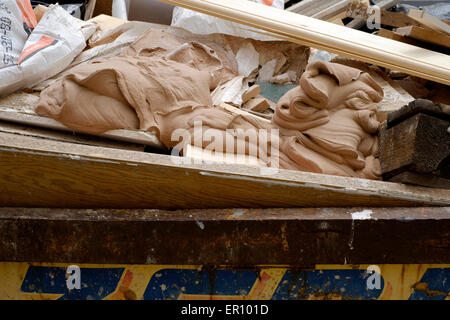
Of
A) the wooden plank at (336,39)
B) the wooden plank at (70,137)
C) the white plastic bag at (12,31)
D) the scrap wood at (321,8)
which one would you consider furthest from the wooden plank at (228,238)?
the scrap wood at (321,8)

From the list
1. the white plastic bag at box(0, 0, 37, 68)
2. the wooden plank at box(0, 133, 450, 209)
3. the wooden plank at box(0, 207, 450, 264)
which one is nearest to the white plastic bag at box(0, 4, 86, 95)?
the white plastic bag at box(0, 0, 37, 68)

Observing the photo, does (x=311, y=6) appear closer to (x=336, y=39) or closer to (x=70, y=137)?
(x=336, y=39)

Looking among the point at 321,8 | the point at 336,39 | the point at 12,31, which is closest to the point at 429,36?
the point at 336,39

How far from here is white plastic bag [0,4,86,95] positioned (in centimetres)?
223

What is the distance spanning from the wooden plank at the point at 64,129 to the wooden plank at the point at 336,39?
81cm

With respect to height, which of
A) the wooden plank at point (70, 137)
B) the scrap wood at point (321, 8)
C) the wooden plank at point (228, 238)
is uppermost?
the scrap wood at point (321, 8)

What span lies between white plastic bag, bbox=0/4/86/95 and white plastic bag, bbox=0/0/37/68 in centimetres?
6

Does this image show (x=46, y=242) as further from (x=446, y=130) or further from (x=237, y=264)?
(x=446, y=130)

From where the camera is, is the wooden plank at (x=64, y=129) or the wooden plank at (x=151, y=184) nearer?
the wooden plank at (x=151, y=184)

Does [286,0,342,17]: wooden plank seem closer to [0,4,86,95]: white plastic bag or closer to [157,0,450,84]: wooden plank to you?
[157,0,450,84]: wooden plank

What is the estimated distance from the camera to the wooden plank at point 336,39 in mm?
2170

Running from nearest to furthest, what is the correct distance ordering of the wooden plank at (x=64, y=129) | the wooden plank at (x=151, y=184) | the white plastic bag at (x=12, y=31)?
the wooden plank at (x=151, y=184)
the wooden plank at (x=64, y=129)
the white plastic bag at (x=12, y=31)

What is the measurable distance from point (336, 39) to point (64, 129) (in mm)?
1371

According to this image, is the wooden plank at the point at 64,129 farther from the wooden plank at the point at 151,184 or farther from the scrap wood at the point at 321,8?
the scrap wood at the point at 321,8
